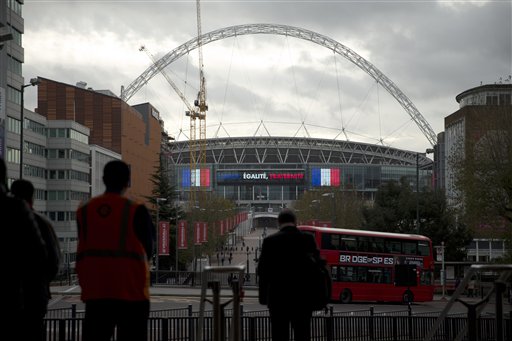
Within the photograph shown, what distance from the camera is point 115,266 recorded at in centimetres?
659

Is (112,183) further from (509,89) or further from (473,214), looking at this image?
(509,89)

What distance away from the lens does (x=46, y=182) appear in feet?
315

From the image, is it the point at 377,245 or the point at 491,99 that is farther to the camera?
the point at 491,99

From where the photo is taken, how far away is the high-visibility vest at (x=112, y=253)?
6.55m

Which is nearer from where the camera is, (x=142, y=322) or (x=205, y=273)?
(x=142, y=322)

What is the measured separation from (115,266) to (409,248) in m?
40.3

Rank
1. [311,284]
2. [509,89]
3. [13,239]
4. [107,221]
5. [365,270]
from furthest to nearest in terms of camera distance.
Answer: [509,89] → [365,270] → [311,284] → [107,221] → [13,239]

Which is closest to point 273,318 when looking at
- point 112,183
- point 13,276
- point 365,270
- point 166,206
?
point 112,183

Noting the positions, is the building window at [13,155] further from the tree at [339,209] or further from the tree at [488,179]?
the tree at [488,179]

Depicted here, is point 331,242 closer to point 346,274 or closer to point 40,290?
point 346,274

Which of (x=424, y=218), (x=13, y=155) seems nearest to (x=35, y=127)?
(x=13, y=155)

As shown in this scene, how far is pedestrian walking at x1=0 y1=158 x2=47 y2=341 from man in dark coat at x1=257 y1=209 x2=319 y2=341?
2.61 m

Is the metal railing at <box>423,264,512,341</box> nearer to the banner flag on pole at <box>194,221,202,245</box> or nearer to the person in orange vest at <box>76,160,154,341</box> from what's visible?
the person in orange vest at <box>76,160,154,341</box>

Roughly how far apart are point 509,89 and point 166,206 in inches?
1828
